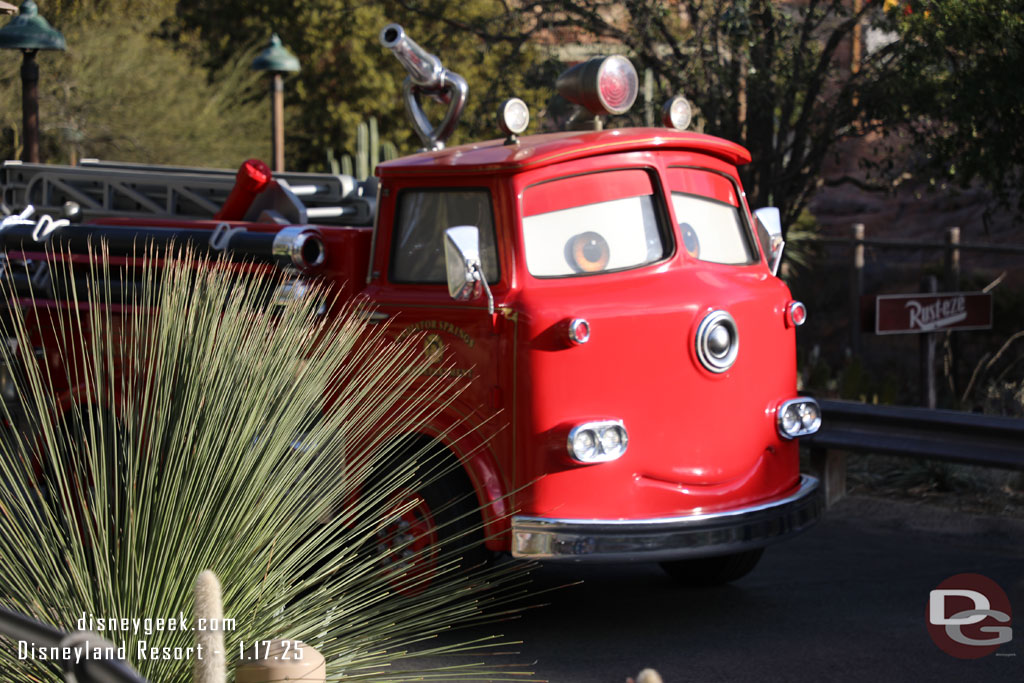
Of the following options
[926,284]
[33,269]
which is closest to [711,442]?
[33,269]

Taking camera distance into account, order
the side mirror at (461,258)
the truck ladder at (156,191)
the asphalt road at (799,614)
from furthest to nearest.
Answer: the truck ladder at (156,191)
the side mirror at (461,258)
the asphalt road at (799,614)

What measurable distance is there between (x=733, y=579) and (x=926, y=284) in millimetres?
4553

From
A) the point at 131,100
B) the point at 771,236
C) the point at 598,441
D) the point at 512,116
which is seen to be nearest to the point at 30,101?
the point at 512,116

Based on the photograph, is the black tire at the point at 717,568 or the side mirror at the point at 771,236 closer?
the black tire at the point at 717,568

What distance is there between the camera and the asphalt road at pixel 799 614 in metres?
5.10

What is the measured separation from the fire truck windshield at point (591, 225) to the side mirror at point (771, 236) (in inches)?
33.5

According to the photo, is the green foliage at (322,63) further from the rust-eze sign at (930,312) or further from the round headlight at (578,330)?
the round headlight at (578,330)

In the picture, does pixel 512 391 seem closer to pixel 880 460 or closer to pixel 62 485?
pixel 62 485

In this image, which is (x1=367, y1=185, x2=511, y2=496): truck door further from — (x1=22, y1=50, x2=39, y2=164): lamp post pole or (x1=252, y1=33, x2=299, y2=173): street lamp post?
(x1=252, y1=33, x2=299, y2=173): street lamp post

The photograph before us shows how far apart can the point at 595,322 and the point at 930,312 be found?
454 cm

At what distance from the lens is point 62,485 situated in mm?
3256

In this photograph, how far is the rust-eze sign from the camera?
28.9ft

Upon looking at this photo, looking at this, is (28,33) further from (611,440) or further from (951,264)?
(951,264)

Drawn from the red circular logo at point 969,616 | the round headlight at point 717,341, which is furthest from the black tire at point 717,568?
the round headlight at point 717,341
